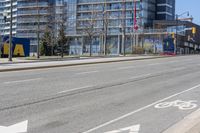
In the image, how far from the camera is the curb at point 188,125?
8875 millimetres

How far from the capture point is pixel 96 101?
1340 cm

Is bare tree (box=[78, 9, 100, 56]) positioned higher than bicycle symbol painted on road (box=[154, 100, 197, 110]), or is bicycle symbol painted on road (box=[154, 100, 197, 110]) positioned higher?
bare tree (box=[78, 9, 100, 56])

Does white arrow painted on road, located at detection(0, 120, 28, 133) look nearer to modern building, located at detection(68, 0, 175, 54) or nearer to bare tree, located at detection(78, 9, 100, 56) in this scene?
bare tree, located at detection(78, 9, 100, 56)

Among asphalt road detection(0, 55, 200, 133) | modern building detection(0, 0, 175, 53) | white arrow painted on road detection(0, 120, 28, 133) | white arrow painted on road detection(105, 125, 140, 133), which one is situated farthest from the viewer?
modern building detection(0, 0, 175, 53)

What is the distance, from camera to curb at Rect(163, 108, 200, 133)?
8875 mm

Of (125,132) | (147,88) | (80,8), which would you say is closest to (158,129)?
(125,132)

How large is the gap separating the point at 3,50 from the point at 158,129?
46.4 m

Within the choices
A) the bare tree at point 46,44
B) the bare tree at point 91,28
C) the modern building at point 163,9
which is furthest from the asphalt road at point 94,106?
the modern building at point 163,9

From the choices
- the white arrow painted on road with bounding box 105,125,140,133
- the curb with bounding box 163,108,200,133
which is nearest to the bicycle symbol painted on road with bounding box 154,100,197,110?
the curb with bounding box 163,108,200,133

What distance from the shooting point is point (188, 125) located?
953 centimetres

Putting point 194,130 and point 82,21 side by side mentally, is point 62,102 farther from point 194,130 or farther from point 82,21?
point 82,21

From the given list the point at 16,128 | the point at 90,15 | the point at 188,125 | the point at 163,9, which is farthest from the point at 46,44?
the point at 188,125

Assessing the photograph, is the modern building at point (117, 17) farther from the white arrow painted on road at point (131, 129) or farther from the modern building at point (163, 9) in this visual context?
the white arrow painted on road at point (131, 129)

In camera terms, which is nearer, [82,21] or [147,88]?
[147,88]
